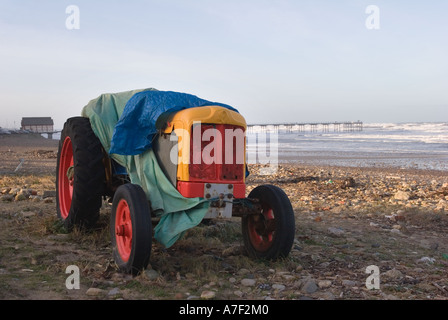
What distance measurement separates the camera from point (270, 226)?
17.9 feet

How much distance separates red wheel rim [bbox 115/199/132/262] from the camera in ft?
16.6

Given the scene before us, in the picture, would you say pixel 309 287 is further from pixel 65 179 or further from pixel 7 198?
pixel 7 198

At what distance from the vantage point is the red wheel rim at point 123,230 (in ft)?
16.6

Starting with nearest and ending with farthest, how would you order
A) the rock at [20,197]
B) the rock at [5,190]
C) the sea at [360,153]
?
the rock at [20,197] → the rock at [5,190] → the sea at [360,153]

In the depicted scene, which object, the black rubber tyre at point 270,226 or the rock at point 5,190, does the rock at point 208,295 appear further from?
the rock at point 5,190

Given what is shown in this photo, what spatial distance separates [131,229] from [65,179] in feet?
9.94

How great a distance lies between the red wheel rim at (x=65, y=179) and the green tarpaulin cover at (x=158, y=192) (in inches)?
47.3

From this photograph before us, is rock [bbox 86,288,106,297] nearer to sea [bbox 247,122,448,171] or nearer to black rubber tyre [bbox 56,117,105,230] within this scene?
black rubber tyre [bbox 56,117,105,230]

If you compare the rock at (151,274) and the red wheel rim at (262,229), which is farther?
the red wheel rim at (262,229)
